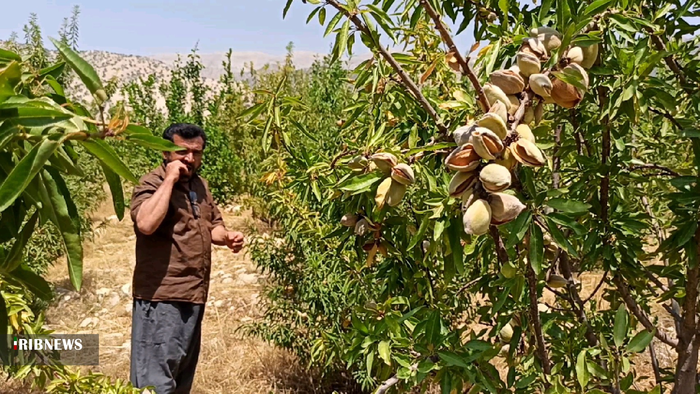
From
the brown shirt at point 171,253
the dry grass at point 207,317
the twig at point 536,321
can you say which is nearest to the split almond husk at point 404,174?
the twig at point 536,321

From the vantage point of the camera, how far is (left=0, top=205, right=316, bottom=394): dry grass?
3.60 m

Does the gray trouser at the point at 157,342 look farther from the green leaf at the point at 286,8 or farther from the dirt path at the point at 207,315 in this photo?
the green leaf at the point at 286,8

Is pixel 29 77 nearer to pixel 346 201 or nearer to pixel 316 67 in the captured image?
pixel 346 201

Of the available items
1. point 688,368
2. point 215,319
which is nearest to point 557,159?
point 688,368

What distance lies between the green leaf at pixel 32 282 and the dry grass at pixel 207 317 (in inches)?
108

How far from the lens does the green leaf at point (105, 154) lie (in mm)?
670

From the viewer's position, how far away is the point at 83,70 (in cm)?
71

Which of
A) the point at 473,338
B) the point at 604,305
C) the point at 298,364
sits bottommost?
the point at 298,364

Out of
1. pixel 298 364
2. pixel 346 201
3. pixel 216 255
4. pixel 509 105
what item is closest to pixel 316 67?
pixel 216 255

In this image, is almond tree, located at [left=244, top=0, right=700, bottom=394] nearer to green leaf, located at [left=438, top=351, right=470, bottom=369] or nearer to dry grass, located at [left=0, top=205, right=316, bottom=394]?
green leaf, located at [left=438, top=351, right=470, bottom=369]

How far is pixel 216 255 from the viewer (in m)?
6.22

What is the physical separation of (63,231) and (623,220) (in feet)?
3.83

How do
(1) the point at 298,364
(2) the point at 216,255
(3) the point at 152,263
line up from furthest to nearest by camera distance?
(2) the point at 216,255
(1) the point at 298,364
(3) the point at 152,263

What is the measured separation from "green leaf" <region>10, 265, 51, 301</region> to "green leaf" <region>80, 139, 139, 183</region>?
21cm
